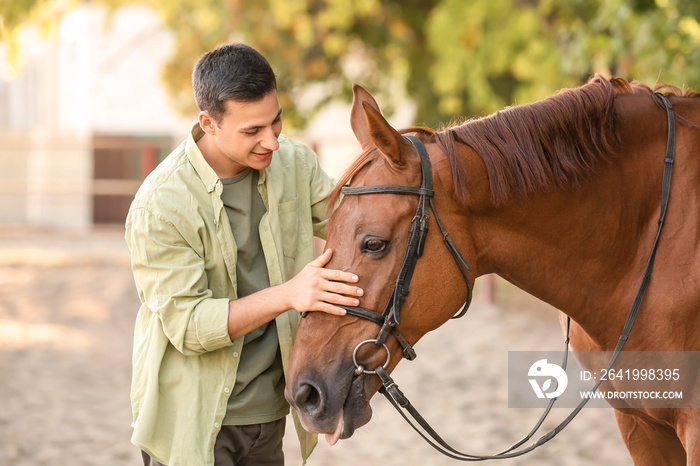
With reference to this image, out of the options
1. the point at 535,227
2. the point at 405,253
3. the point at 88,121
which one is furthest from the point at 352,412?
the point at 88,121

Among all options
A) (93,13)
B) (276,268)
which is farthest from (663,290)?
(93,13)

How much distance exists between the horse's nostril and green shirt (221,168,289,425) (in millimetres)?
296

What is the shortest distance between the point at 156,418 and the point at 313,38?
858 cm

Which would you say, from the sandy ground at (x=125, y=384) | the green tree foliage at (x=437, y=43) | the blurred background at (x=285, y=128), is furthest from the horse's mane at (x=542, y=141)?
the green tree foliage at (x=437, y=43)

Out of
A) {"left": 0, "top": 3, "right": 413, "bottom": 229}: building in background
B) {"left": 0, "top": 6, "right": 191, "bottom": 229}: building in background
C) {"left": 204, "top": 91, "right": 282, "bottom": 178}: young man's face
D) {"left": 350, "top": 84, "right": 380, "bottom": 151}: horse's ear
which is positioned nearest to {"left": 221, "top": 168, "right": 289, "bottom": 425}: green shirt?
{"left": 204, "top": 91, "right": 282, "bottom": 178}: young man's face

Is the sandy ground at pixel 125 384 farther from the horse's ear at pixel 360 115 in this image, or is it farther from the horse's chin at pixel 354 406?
the horse's ear at pixel 360 115

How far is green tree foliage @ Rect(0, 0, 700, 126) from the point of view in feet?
15.8

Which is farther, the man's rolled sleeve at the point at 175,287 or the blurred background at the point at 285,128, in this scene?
the blurred background at the point at 285,128

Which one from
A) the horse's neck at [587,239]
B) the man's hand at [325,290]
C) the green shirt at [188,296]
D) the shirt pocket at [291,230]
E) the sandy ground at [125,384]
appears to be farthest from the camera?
the sandy ground at [125,384]

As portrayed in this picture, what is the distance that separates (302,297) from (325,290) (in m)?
0.07

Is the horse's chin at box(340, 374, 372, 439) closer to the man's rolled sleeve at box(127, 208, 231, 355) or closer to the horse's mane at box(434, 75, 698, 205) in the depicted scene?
the man's rolled sleeve at box(127, 208, 231, 355)

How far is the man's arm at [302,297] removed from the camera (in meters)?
2.00

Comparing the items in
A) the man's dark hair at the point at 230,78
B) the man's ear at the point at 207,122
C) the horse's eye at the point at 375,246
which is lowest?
the horse's eye at the point at 375,246

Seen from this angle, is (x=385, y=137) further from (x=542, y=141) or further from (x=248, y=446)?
(x=248, y=446)
